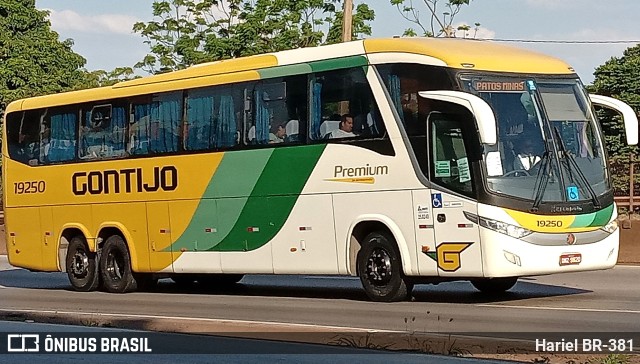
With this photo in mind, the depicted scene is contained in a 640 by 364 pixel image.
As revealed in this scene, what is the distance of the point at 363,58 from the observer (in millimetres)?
17688

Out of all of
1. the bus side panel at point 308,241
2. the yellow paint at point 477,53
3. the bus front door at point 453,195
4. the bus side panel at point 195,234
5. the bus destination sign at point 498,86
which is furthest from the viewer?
the bus side panel at point 195,234

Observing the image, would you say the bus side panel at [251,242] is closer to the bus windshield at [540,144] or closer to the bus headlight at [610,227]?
the bus windshield at [540,144]

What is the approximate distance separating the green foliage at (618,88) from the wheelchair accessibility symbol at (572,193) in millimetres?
12996

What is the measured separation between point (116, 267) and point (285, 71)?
18.3 feet

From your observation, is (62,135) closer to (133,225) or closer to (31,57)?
(133,225)

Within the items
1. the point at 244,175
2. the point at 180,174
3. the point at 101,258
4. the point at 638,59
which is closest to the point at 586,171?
the point at 244,175

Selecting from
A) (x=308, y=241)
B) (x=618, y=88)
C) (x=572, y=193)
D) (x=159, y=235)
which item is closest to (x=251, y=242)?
(x=308, y=241)

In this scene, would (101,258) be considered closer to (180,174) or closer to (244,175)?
(180,174)

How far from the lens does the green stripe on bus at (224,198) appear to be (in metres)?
19.4

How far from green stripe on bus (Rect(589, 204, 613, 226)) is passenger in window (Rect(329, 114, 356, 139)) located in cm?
350

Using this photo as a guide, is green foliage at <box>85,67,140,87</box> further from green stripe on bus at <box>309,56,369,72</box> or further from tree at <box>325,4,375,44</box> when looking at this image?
green stripe on bus at <box>309,56,369,72</box>

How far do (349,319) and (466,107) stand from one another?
3.16 metres

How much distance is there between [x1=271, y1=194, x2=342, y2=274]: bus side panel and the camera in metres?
18.3

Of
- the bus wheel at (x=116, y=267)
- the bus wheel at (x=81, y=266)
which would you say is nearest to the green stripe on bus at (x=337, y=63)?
the bus wheel at (x=116, y=267)
